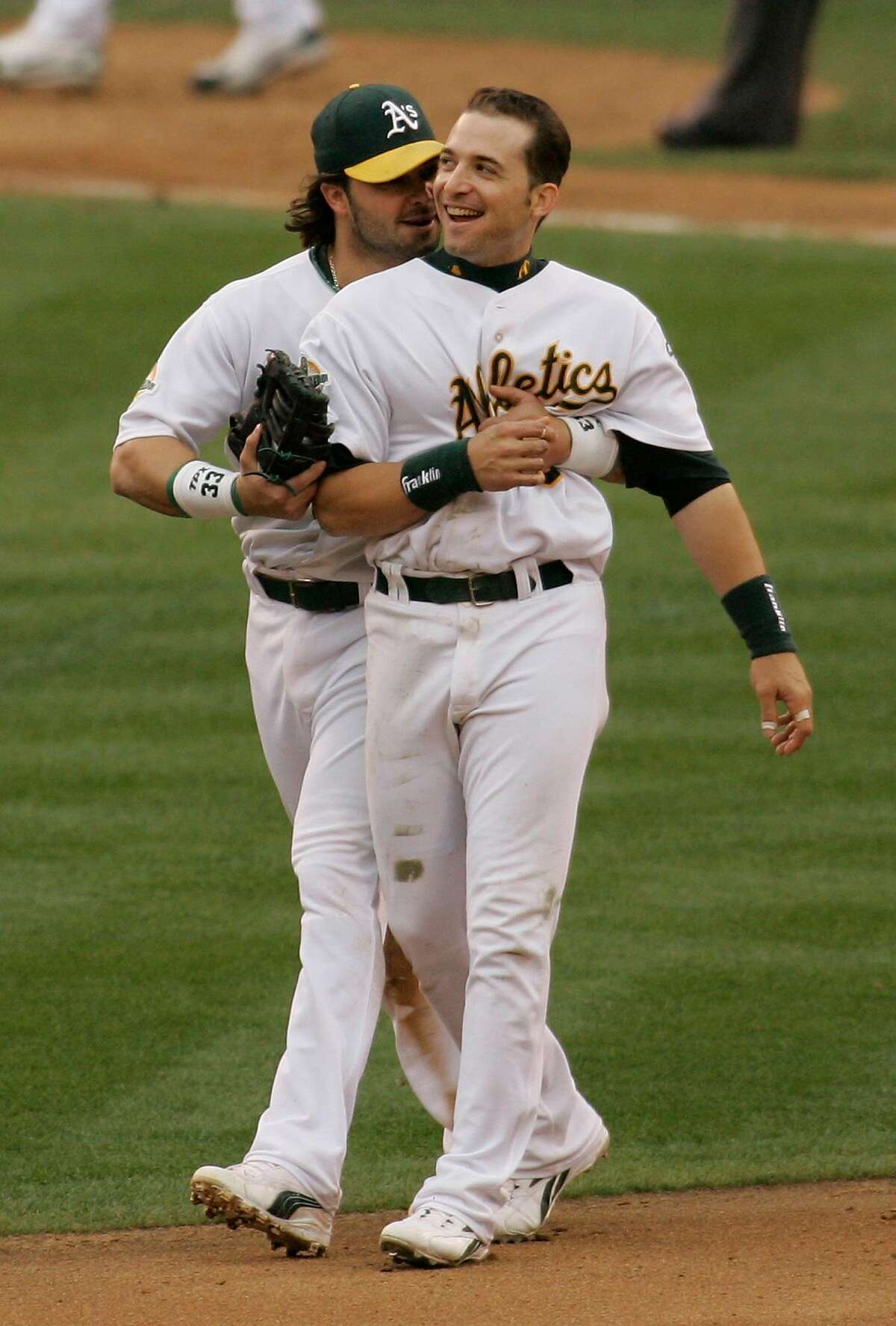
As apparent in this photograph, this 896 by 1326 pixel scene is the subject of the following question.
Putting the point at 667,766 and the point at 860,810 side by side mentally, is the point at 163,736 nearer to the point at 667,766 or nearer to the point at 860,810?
the point at 667,766

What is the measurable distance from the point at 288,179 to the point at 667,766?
40.9ft

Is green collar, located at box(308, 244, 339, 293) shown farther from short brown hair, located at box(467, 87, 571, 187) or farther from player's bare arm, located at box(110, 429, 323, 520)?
short brown hair, located at box(467, 87, 571, 187)

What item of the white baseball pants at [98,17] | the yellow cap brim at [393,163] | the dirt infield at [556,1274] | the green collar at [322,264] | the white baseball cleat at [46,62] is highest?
the white baseball pants at [98,17]

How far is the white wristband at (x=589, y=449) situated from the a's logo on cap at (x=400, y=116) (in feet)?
2.62

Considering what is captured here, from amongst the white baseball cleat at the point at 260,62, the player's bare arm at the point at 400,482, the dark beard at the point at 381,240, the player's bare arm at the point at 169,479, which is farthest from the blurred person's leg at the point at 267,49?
the player's bare arm at the point at 400,482

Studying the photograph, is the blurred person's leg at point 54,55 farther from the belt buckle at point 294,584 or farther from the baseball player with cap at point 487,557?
the baseball player with cap at point 487,557

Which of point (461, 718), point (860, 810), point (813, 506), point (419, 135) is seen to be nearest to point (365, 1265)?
point (461, 718)

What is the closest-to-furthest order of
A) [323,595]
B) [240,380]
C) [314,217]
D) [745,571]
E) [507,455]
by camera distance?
1. [507,455]
2. [745,571]
3. [323,595]
4. [240,380]
5. [314,217]

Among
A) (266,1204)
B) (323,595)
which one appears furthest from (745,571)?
(266,1204)

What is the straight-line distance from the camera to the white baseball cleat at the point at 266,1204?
→ 3.90 metres

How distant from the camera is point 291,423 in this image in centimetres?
387

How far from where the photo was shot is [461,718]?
13.1 feet

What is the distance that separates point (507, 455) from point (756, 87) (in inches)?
675

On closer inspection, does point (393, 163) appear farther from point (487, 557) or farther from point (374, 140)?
point (487, 557)
